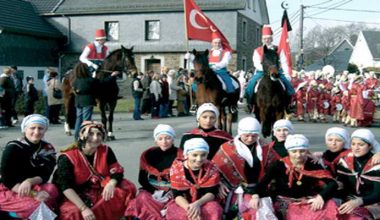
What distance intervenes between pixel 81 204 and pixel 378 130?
14.2m

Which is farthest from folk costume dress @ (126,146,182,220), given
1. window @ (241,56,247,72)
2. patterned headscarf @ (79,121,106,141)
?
window @ (241,56,247,72)

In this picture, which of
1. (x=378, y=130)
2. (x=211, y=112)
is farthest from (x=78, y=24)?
(x=211, y=112)

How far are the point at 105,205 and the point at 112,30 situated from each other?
3200 centimetres

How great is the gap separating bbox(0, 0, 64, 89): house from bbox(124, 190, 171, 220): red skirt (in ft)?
94.1

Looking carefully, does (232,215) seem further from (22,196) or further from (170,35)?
(170,35)

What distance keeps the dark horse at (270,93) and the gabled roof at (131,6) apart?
23338 millimetres

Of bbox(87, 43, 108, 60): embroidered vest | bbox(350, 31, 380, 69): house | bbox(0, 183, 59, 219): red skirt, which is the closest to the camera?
bbox(0, 183, 59, 219): red skirt

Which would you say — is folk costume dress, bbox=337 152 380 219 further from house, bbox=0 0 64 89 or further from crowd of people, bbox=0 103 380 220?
house, bbox=0 0 64 89

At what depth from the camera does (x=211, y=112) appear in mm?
6621

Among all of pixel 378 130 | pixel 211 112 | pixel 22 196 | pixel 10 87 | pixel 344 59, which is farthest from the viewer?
pixel 344 59

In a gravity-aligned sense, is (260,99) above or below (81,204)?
A: above

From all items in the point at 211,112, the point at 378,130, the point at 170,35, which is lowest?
the point at 378,130

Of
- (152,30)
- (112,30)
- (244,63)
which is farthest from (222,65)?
(112,30)

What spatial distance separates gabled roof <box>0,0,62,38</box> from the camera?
109 feet
